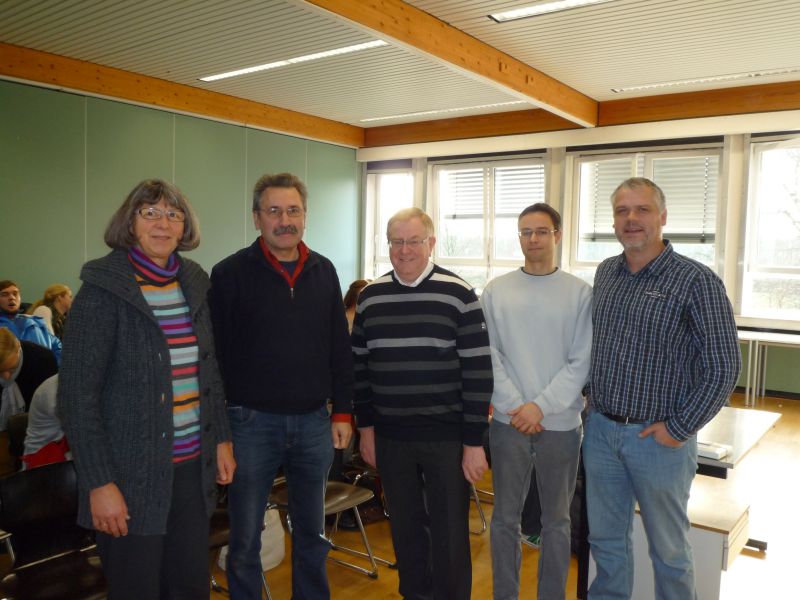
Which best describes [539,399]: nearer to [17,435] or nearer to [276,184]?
[276,184]

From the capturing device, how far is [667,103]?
7855 mm

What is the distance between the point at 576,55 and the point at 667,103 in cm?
227

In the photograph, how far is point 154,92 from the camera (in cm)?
740

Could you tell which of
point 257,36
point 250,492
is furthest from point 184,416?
point 257,36

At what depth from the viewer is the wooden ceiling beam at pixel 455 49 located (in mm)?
4586

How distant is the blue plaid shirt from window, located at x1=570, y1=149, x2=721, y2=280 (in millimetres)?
6285

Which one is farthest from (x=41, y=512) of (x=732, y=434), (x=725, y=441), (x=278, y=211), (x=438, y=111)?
(x=438, y=111)

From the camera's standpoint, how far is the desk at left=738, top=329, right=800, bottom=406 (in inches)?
283

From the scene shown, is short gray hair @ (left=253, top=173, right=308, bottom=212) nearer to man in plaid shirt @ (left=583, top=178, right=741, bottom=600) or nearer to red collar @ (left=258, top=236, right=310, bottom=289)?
red collar @ (left=258, top=236, right=310, bottom=289)

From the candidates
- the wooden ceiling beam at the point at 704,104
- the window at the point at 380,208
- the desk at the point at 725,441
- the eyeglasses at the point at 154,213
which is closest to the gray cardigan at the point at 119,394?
the eyeglasses at the point at 154,213

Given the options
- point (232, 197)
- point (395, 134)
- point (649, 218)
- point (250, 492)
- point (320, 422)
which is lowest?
point (250, 492)

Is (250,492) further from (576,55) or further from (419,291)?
(576,55)

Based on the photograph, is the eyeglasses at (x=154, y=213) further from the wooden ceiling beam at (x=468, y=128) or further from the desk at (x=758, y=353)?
the wooden ceiling beam at (x=468, y=128)

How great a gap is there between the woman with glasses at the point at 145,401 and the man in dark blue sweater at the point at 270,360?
0.25 metres
